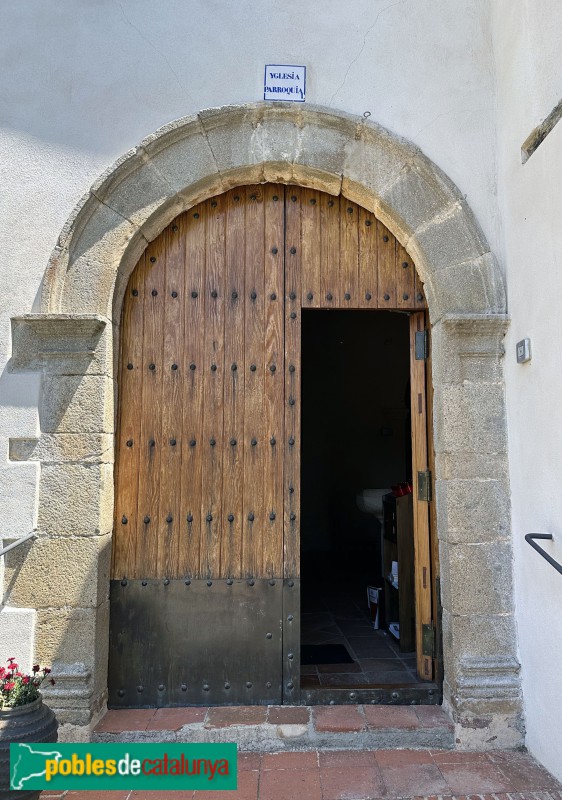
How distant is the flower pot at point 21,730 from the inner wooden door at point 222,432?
27.2 inches

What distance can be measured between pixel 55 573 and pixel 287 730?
4.15 feet

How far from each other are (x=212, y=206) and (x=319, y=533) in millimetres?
4771

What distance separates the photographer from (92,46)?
2973mm

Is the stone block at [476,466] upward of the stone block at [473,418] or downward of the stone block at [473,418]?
downward

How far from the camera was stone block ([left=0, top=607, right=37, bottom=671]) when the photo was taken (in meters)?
2.61

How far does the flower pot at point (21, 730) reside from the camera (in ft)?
6.39

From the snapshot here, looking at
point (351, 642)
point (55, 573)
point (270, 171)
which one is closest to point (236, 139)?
point (270, 171)

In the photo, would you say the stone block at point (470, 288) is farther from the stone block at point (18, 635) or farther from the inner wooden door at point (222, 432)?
the stone block at point (18, 635)

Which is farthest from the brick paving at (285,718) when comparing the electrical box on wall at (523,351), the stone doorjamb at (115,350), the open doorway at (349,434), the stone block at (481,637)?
the open doorway at (349,434)

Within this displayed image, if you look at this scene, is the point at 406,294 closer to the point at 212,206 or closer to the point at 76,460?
the point at 212,206

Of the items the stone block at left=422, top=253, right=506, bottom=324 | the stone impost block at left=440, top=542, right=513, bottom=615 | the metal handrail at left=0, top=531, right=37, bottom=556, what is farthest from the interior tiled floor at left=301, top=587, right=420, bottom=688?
the stone block at left=422, top=253, right=506, bottom=324

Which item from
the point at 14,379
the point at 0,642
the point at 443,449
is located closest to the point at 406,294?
the point at 443,449

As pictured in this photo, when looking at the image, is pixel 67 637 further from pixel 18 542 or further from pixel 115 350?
pixel 115 350

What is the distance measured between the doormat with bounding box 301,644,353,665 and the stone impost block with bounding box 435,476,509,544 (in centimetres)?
119
